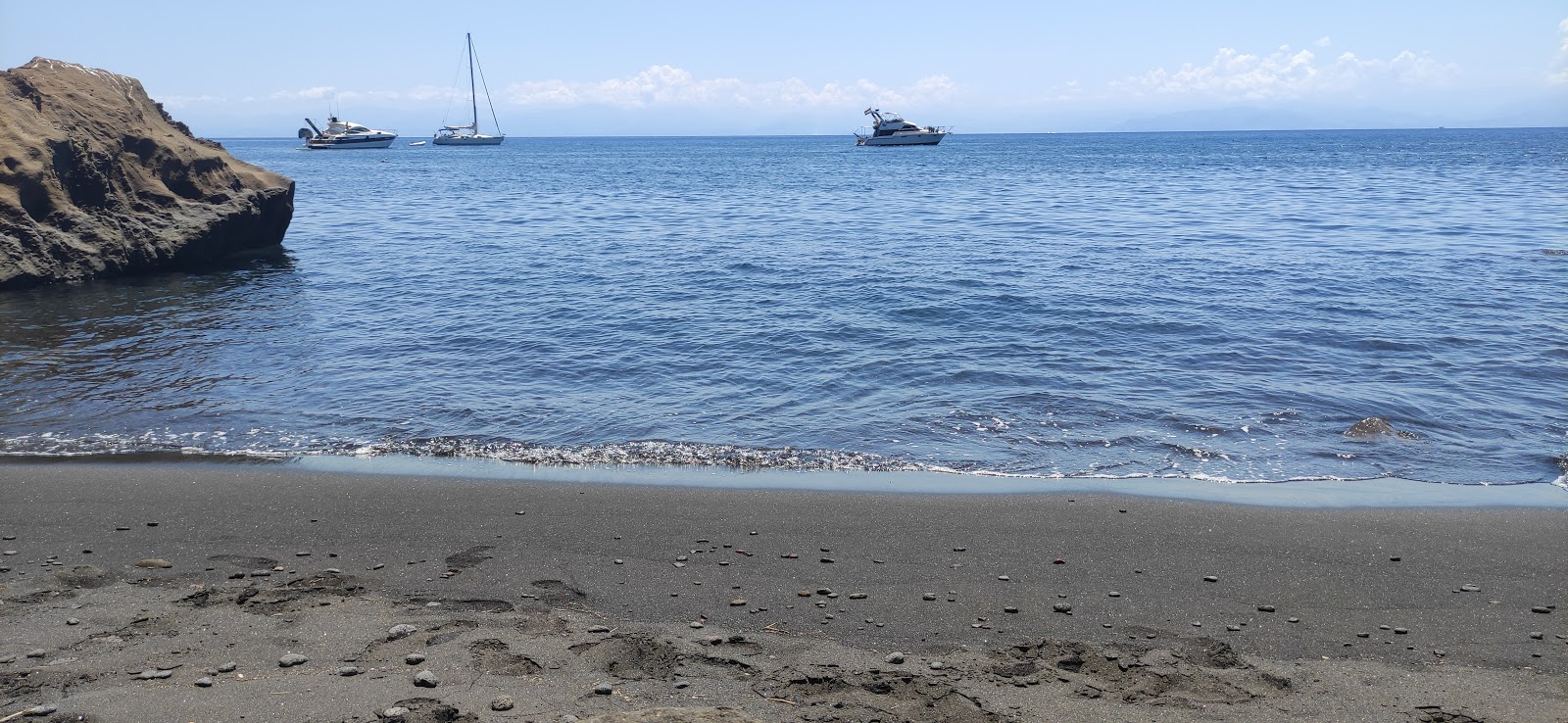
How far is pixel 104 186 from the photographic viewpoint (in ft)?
61.3

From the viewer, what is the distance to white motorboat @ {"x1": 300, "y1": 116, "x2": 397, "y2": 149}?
11806 centimetres

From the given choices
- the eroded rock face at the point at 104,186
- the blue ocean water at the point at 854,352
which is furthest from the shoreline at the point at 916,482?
the eroded rock face at the point at 104,186

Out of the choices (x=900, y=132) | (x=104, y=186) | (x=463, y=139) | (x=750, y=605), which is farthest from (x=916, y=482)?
(x=463, y=139)

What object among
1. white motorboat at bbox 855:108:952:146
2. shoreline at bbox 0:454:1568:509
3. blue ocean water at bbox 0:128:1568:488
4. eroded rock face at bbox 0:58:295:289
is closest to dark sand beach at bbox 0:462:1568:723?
shoreline at bbox 0:454:1568:509

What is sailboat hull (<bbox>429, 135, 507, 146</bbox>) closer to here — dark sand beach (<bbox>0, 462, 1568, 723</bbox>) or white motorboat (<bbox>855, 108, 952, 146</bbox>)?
white motorboat (<bbox>855, 108, 952, 146</bbox>)

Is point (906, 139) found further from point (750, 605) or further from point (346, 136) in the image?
point (750, 605)

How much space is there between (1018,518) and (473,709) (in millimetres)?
4329

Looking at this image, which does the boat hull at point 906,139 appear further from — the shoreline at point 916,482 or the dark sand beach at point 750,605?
the dark sand beach at point 750,605

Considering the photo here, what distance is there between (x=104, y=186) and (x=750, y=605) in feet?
60.1

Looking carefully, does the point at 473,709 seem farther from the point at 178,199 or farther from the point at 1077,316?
the point at 178,199

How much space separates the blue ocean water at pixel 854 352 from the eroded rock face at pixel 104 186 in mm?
824

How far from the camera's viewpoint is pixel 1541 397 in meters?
10.9

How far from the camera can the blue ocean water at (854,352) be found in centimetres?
963

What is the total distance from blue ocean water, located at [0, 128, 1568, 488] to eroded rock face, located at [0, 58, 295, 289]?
0.82 m
